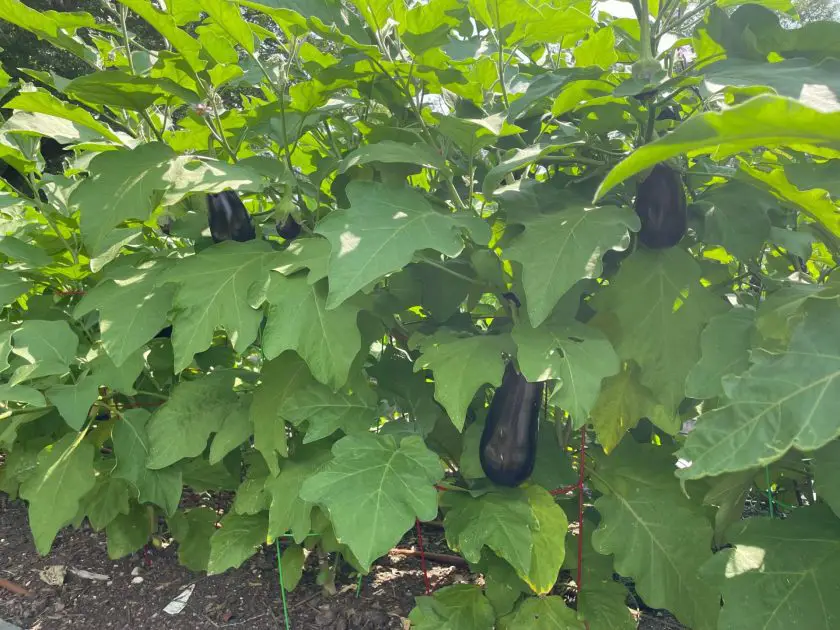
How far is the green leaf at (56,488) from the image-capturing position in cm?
111

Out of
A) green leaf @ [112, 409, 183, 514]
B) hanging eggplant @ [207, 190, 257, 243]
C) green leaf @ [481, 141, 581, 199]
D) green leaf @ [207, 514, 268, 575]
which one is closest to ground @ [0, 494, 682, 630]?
green leaf @ [207, 514, 268, 575]

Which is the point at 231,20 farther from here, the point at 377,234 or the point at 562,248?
the point at 562,248

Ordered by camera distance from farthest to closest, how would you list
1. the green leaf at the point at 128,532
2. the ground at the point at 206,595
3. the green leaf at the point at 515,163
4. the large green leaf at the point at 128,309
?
the green leaf at the point at 128,532 < the ground at the point at 206,595 < the large green leaf at the point at 128,309 < the green leaf at the point at 515,163

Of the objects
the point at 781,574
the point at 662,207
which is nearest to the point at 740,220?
the point at 662,207

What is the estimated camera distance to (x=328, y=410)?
101cm

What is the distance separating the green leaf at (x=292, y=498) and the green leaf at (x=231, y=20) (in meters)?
0.66

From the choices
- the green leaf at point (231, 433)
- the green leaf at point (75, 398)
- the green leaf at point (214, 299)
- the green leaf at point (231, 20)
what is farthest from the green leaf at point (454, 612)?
the green leaf at point (231, 20)

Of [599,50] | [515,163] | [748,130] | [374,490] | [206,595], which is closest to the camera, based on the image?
[748,130]

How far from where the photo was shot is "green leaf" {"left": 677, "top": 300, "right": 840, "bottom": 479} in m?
0.58

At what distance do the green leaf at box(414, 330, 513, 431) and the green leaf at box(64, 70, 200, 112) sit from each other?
0.55 meters

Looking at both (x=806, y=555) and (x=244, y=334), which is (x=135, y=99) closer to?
(x=244, y=334)

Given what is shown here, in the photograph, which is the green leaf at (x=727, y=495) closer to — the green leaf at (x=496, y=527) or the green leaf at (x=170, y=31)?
the green leaf at (x=496, y=527)

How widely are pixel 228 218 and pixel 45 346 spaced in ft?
1.28

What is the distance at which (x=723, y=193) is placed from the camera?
956mm
